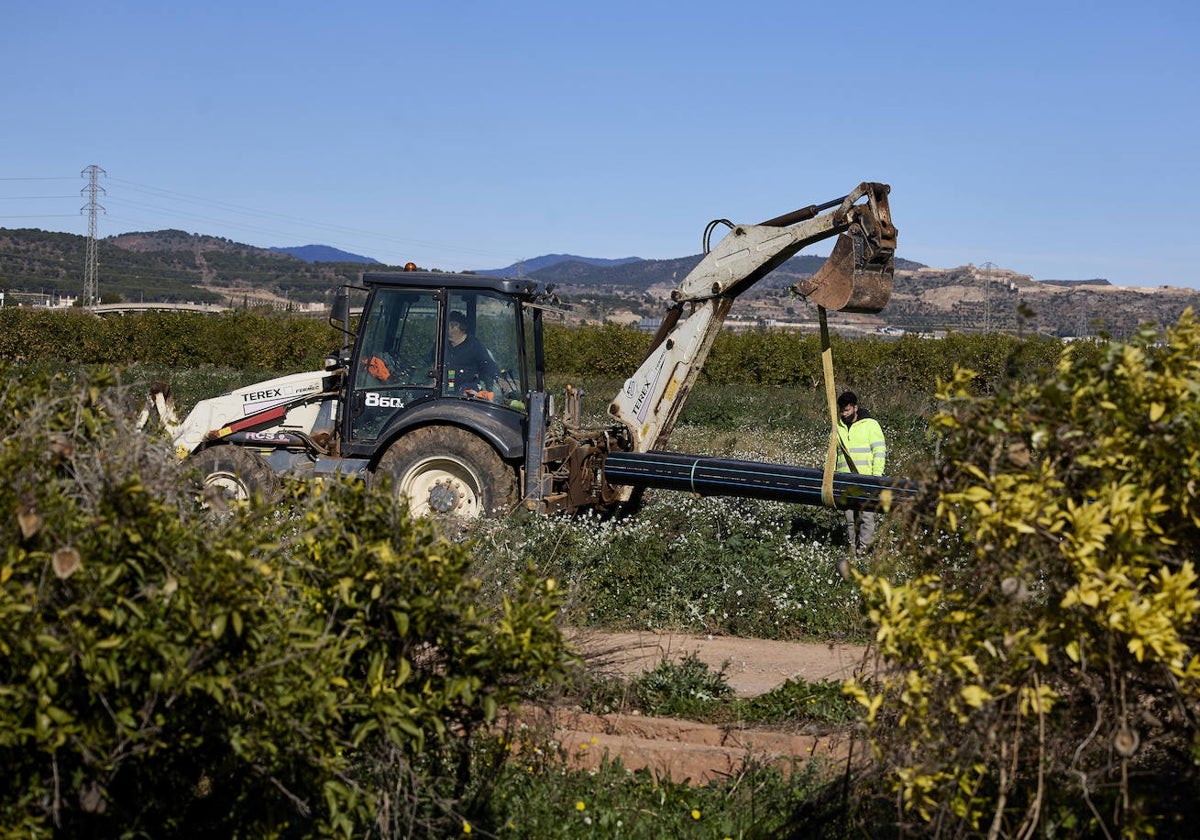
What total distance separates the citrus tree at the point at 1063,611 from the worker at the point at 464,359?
261 inches

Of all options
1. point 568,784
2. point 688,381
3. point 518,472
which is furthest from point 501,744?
point 688,381

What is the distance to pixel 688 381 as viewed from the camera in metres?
10.6

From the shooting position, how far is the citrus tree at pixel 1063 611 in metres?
3.41

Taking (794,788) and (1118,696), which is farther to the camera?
(794,788)

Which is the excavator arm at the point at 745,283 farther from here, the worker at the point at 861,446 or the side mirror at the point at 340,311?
the side mirror at the point at 340,311

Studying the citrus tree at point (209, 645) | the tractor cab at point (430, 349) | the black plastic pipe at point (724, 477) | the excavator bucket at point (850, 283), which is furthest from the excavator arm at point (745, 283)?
the citrus tree at point (209, 645)

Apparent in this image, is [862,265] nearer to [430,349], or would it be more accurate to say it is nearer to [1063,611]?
[430,349]

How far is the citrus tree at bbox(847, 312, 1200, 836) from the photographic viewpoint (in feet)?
11.2

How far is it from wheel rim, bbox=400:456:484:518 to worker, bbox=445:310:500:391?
0.67 m

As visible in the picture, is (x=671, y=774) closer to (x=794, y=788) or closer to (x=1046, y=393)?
(x=794, y=788)

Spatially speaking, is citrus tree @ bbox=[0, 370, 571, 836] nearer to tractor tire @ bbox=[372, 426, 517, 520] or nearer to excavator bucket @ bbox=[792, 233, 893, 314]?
excavator bucket @ bbox=[792, 233, 893, 314]

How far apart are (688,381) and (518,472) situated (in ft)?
5.73

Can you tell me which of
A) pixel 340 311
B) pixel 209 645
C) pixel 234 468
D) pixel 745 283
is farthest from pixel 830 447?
pixel 209 645

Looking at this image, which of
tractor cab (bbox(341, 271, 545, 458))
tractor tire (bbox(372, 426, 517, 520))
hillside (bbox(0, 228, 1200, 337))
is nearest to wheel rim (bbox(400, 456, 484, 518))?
tractor tire (bbox(372, 426, 517, 520))
